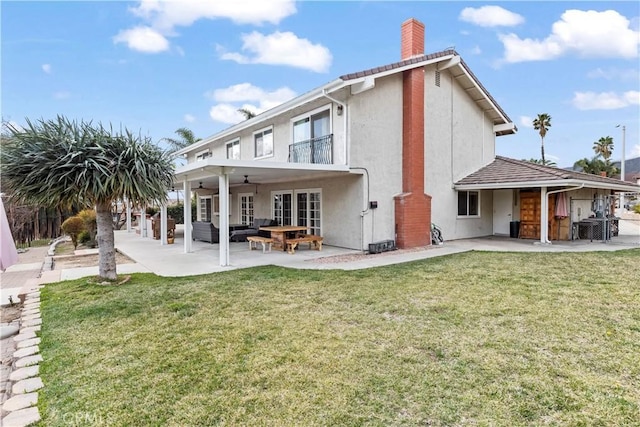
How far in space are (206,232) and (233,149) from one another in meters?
6.29

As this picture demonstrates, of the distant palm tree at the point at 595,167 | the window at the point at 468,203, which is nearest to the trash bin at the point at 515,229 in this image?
the window at the point at 468,203

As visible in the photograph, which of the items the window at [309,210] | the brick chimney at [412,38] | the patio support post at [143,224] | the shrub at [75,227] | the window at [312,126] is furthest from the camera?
the patio support post at [143,224]

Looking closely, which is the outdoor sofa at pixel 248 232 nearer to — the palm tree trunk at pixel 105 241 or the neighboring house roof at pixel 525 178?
the palm tree trunk at pixel 105 241

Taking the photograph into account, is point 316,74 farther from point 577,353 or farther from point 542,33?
point 577,353

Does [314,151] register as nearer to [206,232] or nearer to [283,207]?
[283,207]

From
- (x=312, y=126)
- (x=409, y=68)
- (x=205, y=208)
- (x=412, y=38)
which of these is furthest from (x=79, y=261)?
(x=412, y=38)

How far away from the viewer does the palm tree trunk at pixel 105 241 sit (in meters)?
7.97

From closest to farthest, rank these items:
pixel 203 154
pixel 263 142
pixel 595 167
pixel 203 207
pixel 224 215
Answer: pixel 224 215 < pixel 263 142 < pixel 203 207 < pixel 203 154 < pixel 595 167

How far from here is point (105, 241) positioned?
805 cm

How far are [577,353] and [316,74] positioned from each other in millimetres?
27789

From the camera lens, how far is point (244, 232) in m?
16.0

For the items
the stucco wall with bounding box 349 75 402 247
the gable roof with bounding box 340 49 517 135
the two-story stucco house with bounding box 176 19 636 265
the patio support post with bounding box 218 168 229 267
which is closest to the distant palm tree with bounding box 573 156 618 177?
the gable roof with bounding box 340 49 517 135

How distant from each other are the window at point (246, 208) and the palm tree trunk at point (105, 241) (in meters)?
11.0

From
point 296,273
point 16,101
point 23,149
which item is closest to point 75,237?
point 16,101
